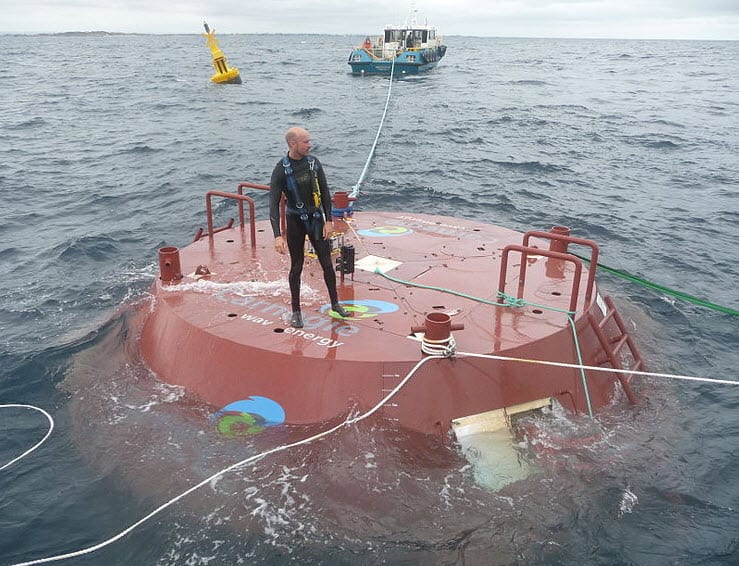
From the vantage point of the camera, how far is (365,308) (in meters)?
7.11

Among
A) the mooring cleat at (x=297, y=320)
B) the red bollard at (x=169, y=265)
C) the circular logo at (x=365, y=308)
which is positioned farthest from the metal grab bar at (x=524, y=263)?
the red bollard at (x=169, y=265)

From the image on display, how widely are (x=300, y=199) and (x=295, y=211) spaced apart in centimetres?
14

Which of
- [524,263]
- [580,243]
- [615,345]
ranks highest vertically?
[580,243]

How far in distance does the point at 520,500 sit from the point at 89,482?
413 centimetres

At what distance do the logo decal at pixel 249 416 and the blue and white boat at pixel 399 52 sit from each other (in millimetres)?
53297

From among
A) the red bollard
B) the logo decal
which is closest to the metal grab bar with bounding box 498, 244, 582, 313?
the logo decal

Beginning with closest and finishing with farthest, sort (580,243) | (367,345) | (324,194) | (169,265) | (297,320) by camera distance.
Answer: (324,194), (367,345), (580,243), (297,320), (169,265)

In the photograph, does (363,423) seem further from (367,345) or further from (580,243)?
(580,243)

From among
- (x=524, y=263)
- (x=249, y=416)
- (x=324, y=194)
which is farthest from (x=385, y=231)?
(x=249, y=416)

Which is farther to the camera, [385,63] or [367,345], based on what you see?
[385,63]

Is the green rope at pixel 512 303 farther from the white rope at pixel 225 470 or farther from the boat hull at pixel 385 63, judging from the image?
the boat hull at pixel 385 63

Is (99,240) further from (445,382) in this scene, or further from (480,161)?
(480,161)

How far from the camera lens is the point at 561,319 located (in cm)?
682

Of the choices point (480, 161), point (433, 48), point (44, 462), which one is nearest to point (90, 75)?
point (433, 48)
